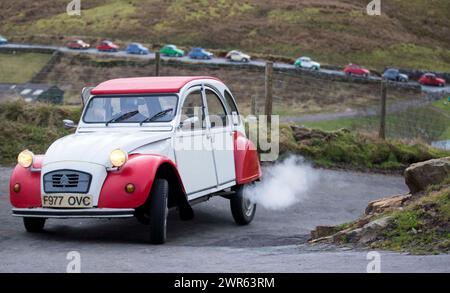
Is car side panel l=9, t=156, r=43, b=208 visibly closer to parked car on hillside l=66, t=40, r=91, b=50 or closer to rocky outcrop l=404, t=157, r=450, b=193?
rocky outcrop l=404, t=157, r=450, b=193

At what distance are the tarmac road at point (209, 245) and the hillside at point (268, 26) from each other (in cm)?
5569

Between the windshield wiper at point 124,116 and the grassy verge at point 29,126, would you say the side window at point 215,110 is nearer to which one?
the windshield wiper at point 124,116

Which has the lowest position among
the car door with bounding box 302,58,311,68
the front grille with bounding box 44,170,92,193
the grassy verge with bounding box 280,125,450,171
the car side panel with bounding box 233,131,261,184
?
the car door with bounding box 302,58,311,68

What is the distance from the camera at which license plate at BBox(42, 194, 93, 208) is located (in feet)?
32.7

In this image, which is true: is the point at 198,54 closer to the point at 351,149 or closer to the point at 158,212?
the point at 351,149

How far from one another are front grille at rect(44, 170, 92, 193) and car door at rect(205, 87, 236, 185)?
8.10 ft

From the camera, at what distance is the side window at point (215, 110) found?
486 inches

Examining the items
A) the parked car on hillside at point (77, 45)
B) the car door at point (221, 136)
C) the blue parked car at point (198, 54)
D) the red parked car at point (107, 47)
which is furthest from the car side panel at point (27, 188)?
the parked car on hillside at point (77, 45)

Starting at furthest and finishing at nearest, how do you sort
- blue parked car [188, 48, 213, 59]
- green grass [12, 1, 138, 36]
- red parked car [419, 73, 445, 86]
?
green grass [12, 1, 138, 36]
blue parked car [188, 48, 213, 59]
red parked car [419, 73, 445, 86]

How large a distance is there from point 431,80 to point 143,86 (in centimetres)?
5216

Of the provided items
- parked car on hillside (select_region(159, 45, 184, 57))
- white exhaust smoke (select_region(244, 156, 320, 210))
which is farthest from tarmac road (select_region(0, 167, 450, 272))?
parked car on hillside (select_region(159, 45, 184, 57))

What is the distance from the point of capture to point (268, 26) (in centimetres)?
7925

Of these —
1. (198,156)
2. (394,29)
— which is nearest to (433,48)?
(394,29)
